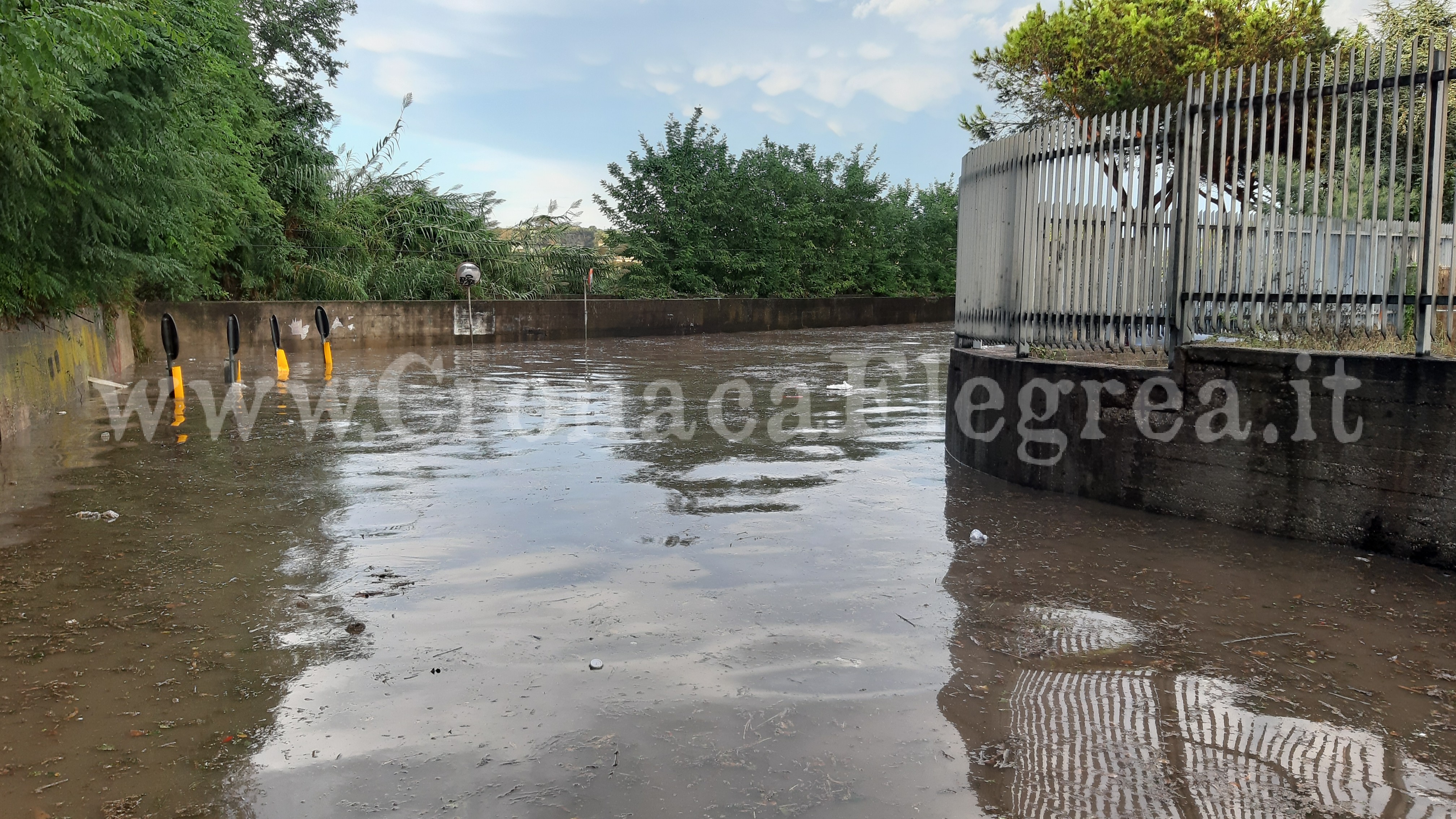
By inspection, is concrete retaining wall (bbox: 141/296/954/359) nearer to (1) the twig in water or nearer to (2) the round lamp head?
(2) the round lamp head

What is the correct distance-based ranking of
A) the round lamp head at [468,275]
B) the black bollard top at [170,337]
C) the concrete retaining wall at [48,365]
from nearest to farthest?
the concrete retaining wall at [48,365], the black bollard top at [170,337], the round lamp head at [468,275]

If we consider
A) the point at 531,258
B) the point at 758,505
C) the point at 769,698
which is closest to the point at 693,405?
the point at 758,505

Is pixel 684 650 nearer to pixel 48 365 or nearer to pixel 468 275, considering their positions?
pixel 48 365

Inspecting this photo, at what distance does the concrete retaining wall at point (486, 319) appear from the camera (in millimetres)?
22969

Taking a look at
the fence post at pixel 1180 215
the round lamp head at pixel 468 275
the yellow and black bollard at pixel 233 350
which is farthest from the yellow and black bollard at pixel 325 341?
the fence post at pixel 1180 215

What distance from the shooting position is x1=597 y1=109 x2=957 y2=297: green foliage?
36.5 meters

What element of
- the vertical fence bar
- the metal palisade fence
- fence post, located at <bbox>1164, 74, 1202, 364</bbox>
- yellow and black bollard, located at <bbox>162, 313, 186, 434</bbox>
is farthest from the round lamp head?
the vertical fence bar

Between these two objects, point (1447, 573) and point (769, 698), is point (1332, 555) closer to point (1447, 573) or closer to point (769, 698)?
point (1447, 573)

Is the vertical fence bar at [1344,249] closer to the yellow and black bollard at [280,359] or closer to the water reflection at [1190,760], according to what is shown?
the water reflection at [1190,760]

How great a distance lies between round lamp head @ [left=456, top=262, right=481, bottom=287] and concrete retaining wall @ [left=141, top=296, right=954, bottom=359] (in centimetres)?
112

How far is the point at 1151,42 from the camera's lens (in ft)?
83.5

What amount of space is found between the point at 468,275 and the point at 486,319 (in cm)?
147

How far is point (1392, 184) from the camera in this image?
6.34 metres

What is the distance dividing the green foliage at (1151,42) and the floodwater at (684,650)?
20.1 m
